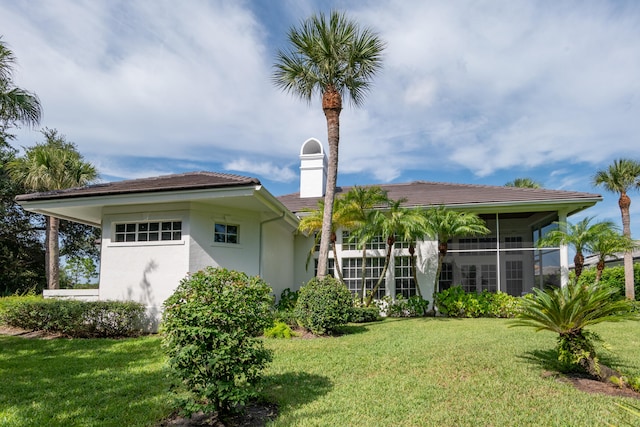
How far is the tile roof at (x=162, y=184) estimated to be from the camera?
1060 cm

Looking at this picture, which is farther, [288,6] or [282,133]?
[282,133]

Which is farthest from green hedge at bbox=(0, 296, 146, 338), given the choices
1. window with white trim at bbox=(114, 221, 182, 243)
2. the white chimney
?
the white chimney

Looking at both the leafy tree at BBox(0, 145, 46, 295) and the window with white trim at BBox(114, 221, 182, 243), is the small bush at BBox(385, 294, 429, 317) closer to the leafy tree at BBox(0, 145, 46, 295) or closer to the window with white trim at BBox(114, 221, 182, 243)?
the window with white trim at BBox(114, 221, 182, 243)

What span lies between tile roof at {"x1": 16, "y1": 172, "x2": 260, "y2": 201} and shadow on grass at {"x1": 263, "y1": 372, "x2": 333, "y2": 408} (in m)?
5.52

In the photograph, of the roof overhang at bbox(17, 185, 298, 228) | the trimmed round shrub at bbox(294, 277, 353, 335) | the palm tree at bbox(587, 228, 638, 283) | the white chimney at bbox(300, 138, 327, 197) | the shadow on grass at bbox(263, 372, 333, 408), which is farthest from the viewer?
the white chimney at bbox(300, 138, 327, 197)

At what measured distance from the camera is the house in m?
11.3

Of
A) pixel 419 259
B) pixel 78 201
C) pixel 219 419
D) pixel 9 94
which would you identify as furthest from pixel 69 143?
pixel 219 419

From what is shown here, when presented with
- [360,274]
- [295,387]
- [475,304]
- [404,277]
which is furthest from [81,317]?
[475,304]

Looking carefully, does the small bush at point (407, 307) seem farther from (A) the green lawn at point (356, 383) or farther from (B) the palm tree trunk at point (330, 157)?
(A) the green lawn at point (356, 383)

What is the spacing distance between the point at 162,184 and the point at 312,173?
343 inches

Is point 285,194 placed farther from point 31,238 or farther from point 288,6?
point 31,238

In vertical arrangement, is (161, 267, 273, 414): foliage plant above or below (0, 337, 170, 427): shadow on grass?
above

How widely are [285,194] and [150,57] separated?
1095 cm

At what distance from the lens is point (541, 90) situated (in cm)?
1271
